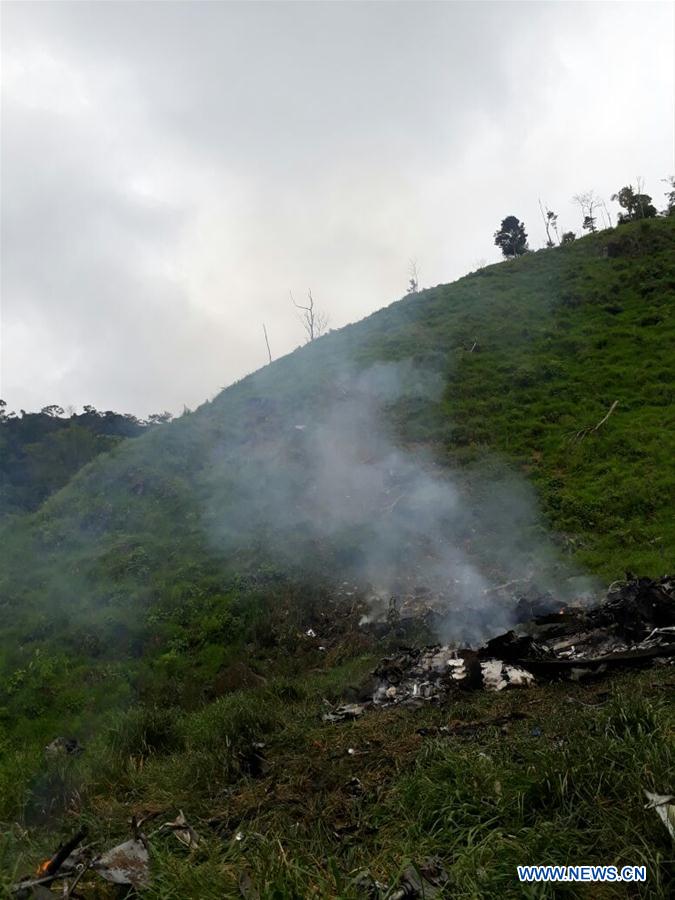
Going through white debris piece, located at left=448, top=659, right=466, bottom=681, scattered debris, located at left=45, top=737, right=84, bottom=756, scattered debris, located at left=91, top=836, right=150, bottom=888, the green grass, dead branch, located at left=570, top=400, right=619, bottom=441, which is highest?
dead branch, located at left=570, top=400, right=619, bottom=441

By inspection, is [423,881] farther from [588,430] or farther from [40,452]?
[40,452]

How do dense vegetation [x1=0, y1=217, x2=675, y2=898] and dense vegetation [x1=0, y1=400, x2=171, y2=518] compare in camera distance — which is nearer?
dense vegetation [x1=0, y1=217, x2=675, y2=898]

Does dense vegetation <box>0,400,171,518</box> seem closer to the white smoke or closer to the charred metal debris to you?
the white smoke

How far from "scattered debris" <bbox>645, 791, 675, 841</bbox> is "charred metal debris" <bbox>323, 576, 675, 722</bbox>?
329 centimetres

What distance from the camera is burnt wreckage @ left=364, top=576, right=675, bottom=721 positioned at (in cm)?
598

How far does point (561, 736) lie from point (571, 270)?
87.1 feet

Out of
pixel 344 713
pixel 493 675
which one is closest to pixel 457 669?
pixel 493 675

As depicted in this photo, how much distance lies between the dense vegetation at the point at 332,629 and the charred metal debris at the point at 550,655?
54cm

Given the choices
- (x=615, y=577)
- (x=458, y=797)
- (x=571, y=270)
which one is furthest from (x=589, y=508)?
(x=571, y=270)

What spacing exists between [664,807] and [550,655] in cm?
420

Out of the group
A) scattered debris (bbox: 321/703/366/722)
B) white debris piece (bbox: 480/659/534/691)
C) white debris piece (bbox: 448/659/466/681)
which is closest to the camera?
white debris piece (bbox: 480/659/534/691)

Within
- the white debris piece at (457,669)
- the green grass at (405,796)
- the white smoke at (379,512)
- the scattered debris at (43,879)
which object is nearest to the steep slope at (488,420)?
the white smoke at (379,512)

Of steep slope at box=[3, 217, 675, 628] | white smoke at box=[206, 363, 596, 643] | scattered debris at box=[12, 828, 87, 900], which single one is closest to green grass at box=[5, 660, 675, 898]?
scattered debris at box=[12, 828, 87, 900]

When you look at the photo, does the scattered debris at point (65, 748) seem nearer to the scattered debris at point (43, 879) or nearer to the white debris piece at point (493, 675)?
the scattered debris at point (43, 879)
